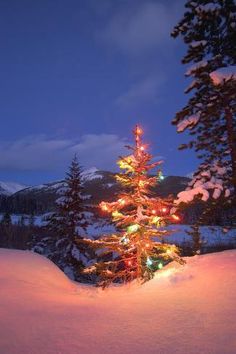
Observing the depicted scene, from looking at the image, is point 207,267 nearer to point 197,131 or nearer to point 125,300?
point 125,300

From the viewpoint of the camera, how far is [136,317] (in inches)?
254

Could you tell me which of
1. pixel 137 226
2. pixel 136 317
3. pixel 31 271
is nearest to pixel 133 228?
pixel 137 226

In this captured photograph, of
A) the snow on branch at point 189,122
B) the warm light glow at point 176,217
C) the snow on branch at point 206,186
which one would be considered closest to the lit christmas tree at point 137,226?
the warm light glow at point 176,217

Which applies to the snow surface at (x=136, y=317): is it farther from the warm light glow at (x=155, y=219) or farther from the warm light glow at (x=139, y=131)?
the warm light glow at (x=139, y=131)

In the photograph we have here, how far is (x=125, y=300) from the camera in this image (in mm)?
8305

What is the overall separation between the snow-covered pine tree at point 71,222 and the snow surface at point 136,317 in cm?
1515

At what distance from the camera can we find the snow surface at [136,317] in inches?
194

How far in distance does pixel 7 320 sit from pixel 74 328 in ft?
3.57

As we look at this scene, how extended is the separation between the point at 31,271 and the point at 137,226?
359 centimetres

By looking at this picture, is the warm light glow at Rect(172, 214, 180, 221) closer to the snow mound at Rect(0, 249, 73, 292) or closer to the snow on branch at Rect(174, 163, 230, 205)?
the snow on branch at Rect(174, 163, 230, 205)

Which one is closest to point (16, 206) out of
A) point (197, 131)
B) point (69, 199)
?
point (69, 199)

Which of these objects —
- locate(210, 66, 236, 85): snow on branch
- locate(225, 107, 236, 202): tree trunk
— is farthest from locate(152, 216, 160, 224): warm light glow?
locate(210, 66, 236, 85): snow on branch

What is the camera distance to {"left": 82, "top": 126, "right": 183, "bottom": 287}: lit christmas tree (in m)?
11.5

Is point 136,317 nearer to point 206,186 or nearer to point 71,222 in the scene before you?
point 206,186
